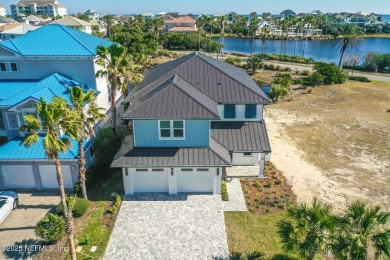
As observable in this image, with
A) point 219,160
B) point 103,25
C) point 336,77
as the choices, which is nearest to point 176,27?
point 103,25

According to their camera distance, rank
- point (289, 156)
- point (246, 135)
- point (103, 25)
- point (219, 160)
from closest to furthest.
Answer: point (219, 160) < point (246, 135) < point (289, 156) < point (103, 25)

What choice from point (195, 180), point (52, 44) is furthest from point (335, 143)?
point (52, 44)

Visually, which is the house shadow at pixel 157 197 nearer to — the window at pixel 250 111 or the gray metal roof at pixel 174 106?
the gray metal roof at pixel 174 106

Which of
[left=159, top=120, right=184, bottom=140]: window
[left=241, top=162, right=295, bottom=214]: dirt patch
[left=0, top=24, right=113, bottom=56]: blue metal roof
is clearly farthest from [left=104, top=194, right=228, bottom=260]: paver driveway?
[left=0, top=24, right=113, bottom=56]: blue metal roof

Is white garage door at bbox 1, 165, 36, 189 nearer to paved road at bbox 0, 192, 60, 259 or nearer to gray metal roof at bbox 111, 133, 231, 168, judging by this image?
paved road at bbox 0, 192, 60, 259

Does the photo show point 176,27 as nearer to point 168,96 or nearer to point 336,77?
point 336,77

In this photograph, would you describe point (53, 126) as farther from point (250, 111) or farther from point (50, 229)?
point (250, 111)
